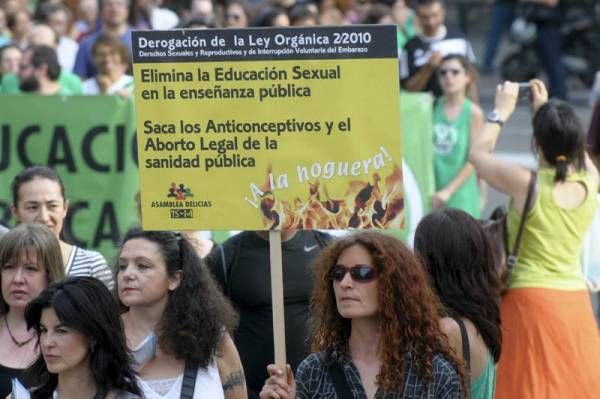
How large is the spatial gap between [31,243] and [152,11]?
9.55m

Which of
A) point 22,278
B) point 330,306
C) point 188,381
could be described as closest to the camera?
point 330,306

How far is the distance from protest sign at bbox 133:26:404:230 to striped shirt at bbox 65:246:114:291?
1.18 meters

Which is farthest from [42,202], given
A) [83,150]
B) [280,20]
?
[280,20]

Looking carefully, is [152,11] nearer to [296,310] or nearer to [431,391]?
[296,310]

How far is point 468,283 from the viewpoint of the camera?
572 centimetres

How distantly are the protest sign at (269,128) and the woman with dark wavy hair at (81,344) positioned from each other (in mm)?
480

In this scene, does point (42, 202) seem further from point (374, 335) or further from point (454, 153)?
point (454, 153)

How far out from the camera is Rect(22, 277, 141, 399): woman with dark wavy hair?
16.4 feet

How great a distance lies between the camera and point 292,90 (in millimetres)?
5387

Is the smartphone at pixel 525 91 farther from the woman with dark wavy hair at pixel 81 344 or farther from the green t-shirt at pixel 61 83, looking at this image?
the green t-shirt at pixel 61 83

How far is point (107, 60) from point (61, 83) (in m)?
0.57

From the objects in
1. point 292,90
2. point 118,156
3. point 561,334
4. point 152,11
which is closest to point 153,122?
point 292,90

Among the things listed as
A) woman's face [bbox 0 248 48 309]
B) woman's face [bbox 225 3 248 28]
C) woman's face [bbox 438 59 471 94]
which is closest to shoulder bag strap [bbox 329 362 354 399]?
woman's face [bbox 0 248 48 309]

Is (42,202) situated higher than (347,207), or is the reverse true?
(42,202)
